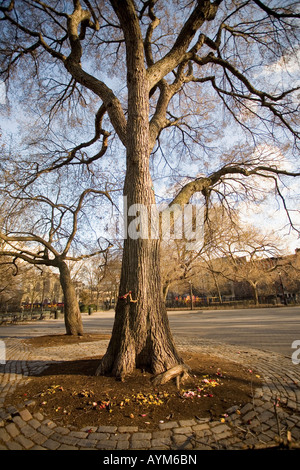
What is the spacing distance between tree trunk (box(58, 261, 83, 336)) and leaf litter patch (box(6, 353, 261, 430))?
6.04 meters

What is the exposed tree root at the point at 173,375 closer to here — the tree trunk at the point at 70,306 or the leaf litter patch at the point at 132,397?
the leaf litter patch at the point at 132,397

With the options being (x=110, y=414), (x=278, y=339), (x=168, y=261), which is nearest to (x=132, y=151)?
(x=110, y=414)

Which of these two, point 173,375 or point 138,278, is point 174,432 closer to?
point 173,375

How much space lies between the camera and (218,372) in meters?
3.79

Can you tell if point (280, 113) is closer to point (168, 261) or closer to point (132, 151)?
point (132, 151)

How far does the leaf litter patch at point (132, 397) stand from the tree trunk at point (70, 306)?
604 centimetres

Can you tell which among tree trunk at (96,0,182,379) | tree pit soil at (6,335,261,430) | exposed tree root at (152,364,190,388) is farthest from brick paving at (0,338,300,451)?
tree trunk at (96,0,182,379)

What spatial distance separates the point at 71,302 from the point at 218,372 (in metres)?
7.40

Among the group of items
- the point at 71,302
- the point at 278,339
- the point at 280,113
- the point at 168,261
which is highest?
the point at 280,113

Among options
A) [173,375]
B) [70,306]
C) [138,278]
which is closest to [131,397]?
[173,375]

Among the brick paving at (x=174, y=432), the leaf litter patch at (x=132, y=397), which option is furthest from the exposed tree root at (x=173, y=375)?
the brick paving at (x=174, y=432)

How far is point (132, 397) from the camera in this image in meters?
2.82

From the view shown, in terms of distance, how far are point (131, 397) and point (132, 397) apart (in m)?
0.01

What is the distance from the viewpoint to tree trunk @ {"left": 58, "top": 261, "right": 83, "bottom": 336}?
378 inches
